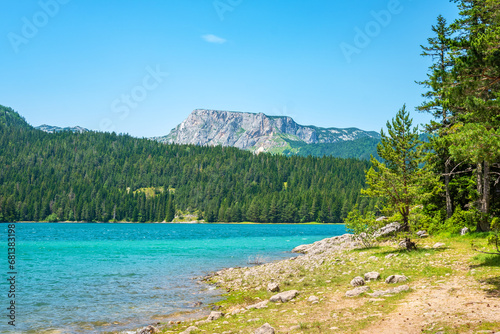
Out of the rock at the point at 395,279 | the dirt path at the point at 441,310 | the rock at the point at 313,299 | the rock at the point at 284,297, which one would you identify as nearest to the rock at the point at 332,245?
the rock at the point at 395,279

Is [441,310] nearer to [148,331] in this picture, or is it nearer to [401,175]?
[148,331]

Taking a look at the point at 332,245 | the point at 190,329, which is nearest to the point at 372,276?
the point at 190,329

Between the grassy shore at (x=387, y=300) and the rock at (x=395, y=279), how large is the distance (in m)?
0.38

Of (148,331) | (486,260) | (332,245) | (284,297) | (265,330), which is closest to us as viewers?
(265,330)

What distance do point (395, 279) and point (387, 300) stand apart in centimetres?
379

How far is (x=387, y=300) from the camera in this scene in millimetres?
16828

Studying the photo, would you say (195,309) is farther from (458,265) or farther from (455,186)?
(455,186)

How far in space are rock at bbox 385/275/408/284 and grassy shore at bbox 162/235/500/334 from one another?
38cm

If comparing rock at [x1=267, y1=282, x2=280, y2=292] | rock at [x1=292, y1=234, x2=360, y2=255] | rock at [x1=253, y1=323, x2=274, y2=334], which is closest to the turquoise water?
rock at [x1=267, y1=282, x2=280, y2=292]

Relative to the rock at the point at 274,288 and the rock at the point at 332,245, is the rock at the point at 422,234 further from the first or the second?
the rock at the point at 274,288

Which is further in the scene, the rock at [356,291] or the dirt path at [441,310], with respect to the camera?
the rock at [356,291]

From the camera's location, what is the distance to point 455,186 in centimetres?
3759

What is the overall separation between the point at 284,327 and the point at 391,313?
430 centimetres

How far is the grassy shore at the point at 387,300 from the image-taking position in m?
13.4
